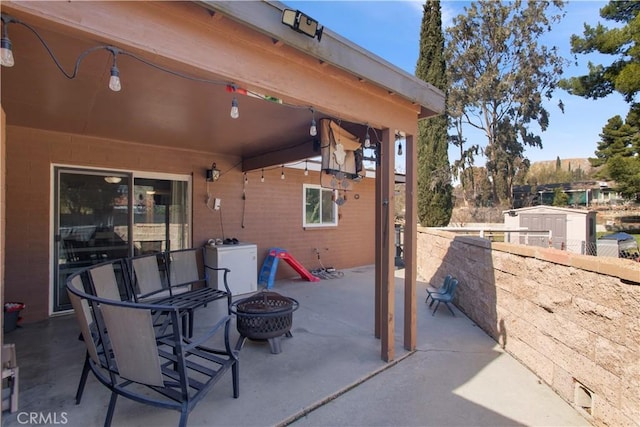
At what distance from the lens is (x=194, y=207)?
5715 mm

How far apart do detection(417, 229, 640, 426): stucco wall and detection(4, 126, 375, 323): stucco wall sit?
4.13 meters

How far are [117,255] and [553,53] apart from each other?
22.7 m

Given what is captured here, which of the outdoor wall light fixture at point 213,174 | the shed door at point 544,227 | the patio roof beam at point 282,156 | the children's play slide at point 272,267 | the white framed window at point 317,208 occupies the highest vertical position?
the patio roof beam at point 282,156

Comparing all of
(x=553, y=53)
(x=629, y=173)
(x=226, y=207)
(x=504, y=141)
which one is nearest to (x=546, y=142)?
(x=504, y=141)

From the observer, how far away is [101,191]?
479 cm

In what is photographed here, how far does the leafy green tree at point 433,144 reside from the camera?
48.1ft

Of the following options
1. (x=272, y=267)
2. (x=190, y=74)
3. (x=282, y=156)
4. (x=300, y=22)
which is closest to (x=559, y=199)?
(x=272, y=267)

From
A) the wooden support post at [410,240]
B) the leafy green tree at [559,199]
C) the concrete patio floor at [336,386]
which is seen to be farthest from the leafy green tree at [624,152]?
the wooden support post at [410,240]

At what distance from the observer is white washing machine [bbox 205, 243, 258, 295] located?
5.48 metres

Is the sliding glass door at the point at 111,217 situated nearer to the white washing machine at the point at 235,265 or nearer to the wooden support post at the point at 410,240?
the white washing machine at the point at 235,265

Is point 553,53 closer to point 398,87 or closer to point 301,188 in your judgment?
point 301,188

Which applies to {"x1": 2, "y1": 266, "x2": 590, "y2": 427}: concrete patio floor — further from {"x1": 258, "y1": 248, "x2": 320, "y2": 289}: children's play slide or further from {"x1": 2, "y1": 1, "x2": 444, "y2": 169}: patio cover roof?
{"x1": 258, "y1": 248, "x2": 320, "y2": 289}: children's play slide

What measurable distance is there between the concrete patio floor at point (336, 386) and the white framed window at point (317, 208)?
3771 mm

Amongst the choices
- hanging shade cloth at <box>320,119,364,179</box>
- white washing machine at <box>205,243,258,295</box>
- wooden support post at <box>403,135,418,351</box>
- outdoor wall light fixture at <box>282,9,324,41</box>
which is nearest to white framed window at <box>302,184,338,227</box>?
white washing machine at <box>205,243,258,295</box>
